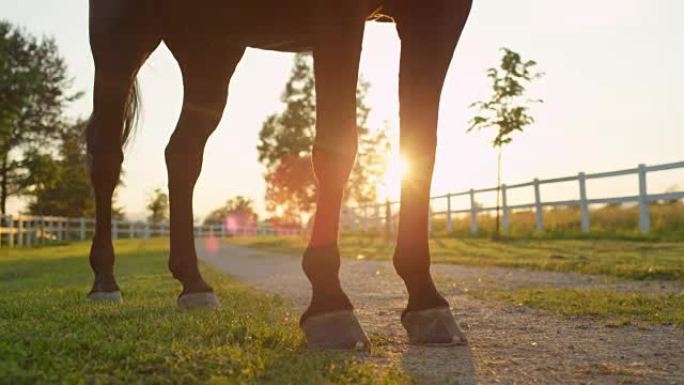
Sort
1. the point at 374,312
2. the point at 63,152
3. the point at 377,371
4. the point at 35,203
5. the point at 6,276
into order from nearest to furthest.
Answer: the point at 377,371 < the point at 374,312 < the point at 6,276 < the point at 63,152 < the point at 35,203

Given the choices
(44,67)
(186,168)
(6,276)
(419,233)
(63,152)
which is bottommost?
(6,276)

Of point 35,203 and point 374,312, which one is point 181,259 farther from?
point 35,203

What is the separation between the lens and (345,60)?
8.84ft

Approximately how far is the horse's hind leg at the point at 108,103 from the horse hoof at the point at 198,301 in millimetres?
561

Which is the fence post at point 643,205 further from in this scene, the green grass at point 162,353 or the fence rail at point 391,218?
the green grass at point 162,353

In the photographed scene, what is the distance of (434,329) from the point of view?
111 inches

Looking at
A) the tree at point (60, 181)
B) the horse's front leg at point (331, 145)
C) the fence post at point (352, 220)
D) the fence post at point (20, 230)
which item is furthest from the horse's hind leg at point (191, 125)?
the fence post at point (352, 220)

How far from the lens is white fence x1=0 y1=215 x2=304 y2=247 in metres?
28.2

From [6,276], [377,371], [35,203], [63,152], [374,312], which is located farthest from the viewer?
[35,203]

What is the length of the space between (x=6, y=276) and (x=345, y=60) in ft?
24.8

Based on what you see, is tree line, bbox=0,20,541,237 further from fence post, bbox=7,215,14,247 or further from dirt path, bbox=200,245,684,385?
dirt path, bbox=200,245,684,385

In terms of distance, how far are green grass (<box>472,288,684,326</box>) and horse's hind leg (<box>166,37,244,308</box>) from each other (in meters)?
2.23

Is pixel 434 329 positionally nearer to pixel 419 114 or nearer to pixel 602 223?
pixel 419 114

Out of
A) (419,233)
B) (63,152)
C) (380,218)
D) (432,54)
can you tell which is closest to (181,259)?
(419,233)
